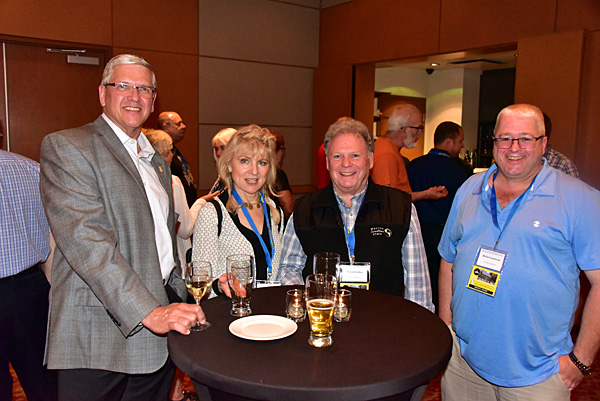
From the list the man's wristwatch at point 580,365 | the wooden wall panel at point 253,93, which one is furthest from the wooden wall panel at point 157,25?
the man's wristwatch at point 580,365

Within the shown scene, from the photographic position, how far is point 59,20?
17.1 ft

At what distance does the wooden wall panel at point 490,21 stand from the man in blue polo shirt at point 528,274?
11.6 ft

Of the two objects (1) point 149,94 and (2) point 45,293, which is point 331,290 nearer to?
(1) point 149,94

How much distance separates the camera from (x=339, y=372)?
1211 mm

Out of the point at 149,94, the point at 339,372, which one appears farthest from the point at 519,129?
the point at 149,94

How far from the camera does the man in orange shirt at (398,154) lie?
3.99 m

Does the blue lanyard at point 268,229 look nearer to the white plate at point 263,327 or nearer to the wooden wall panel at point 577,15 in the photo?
the white plate at point 263,327

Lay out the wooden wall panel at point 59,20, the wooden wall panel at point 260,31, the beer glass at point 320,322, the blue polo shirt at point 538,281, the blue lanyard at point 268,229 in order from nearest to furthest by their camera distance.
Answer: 1. the beer glass at point 320,322
2. the blue polo shirt at point 538,281
3. the blue lanyard at point 268,229
4. the wooden wall panel at point 59,20
5. the wooden wall panel at point 260,31

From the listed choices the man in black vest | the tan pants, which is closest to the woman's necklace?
the man in black vest

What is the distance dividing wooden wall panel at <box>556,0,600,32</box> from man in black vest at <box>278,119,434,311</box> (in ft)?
11.3

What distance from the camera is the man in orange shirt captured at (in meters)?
3.99

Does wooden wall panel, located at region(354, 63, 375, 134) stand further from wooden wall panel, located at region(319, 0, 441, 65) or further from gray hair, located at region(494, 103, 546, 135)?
gray hair, located at region(494, 103, 546, 135)

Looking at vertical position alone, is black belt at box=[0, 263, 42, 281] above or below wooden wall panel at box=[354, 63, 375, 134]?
below

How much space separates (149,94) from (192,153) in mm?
4533
